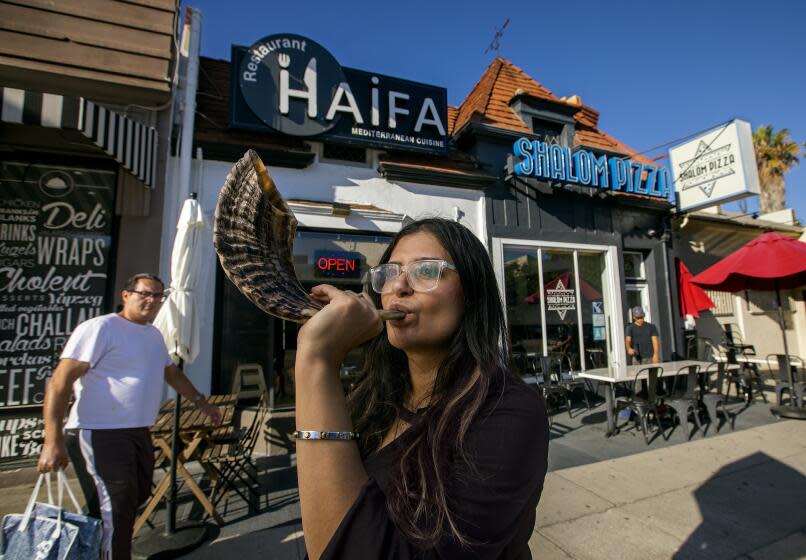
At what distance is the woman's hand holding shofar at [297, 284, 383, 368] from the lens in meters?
0.90

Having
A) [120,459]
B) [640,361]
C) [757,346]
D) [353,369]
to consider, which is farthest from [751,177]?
[120,459]

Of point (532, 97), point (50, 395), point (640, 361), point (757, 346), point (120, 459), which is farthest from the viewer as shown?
point (757, 346)

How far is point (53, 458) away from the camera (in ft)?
7.71

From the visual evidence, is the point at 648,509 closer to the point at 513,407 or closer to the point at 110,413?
the point at 513,407

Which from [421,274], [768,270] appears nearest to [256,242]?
[421,274]

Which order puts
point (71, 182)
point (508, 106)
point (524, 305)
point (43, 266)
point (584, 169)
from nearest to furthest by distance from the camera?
point (43, 266), point (71, 182), point (524, 305), point (584, 169), point (508, 106)

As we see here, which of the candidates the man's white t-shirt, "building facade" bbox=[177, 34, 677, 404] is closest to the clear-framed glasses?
the man's white t-shirt

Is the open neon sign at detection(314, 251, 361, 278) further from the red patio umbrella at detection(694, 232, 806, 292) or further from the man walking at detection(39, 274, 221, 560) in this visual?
the red patio umbrella at detection(694, 232, 806, 292)

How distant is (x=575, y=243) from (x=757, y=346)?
27.0 ft

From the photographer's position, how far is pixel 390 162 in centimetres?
Result: 708

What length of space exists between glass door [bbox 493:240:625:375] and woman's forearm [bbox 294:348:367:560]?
22.8 ft

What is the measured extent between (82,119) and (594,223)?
29.3 ft

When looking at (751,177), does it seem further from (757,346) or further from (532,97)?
(757,346)

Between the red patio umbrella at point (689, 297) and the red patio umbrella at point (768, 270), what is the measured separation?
164 cm
